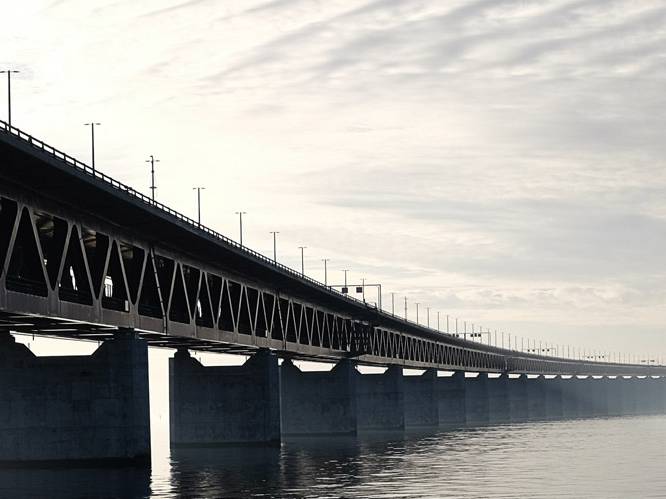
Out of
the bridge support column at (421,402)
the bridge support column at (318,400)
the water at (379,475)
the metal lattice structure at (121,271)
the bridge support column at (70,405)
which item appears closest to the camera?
the water at (379,475)

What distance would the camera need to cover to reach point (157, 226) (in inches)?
3000

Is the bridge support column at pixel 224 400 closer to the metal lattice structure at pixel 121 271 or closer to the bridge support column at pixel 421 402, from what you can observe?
the metal lattice structure at pixel 121 271

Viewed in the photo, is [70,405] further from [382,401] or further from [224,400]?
[382,401]

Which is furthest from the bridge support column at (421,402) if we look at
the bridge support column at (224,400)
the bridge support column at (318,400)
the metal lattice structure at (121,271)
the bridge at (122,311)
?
the bridge support column at (224,400)

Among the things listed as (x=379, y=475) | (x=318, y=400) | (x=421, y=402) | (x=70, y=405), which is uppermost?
(x=70, y=405)

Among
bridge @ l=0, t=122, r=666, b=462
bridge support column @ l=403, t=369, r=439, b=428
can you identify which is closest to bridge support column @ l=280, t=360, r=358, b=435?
bridge @ l=0, t=122, r=666, b=462

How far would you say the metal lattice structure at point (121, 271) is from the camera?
59.3m

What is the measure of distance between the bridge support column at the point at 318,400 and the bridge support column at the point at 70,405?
227 ft

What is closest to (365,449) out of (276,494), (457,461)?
(457,461)

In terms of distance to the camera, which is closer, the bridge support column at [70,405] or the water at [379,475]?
the water at [379,475]

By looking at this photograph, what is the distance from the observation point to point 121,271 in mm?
72312

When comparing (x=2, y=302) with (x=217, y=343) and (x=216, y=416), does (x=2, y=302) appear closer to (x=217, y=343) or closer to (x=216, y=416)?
(x=217, y=343)

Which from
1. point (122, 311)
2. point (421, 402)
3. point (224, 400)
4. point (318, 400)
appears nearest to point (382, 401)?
point (318, 400)

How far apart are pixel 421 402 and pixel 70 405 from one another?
405ft
